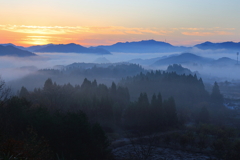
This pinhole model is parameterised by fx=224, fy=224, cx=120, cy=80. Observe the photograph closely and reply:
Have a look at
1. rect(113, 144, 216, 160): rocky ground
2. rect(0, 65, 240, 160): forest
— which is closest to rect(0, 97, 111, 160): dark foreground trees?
rect(0, 65, 240, 160): forest

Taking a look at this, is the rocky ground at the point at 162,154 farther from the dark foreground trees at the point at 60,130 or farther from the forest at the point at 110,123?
the dark foreground trees at the point at 60,130

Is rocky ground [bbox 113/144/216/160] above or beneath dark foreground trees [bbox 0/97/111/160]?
beneath

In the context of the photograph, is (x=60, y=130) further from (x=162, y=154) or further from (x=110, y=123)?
(x=110, y=123)

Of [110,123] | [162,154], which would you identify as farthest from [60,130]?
[110,123]

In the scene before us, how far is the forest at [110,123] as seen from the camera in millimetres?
15164

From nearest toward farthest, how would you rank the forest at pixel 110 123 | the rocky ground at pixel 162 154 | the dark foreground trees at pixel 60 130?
the forest at pixel 110 123, the dark foreground trees at pixel 60 130, the rocky ground at pixel 162 154

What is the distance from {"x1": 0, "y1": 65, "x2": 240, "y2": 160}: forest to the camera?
15.2 m

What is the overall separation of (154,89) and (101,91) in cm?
2454

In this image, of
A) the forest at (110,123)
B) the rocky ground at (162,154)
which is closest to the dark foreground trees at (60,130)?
the forest at (110,123)

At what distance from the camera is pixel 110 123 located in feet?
112

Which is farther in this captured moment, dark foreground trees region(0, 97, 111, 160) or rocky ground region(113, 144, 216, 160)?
rocky ground region(113, 144, 216, 160)

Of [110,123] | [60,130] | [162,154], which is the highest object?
[60,130]

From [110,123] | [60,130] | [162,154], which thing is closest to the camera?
[60,130]

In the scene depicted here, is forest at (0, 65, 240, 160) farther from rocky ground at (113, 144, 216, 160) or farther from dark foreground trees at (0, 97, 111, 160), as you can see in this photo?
rocky ground at (113, 144, 216, 160)
